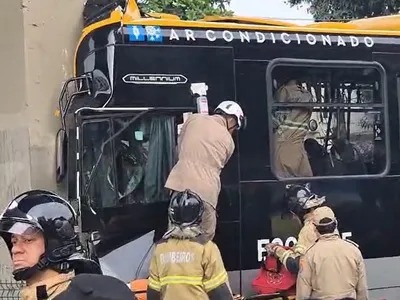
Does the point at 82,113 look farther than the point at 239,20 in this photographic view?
No

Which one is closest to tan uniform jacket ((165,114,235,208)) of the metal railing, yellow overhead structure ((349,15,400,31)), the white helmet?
the white helmet

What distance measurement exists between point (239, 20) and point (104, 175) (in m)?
1.88

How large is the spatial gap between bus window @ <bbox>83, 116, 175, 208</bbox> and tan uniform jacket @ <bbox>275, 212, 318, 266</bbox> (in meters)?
1.07

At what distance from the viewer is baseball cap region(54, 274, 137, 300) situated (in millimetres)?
2168

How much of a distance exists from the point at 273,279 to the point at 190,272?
55.2 inches

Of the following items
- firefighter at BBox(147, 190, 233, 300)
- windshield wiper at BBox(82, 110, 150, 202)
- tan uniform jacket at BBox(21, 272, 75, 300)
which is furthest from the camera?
windshield wiper at BBox(82, 110, 150, 202)

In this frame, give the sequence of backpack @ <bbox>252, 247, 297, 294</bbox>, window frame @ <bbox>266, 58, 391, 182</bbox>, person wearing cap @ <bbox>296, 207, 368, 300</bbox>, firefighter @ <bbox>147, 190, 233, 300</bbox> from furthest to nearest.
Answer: window frame @ <bbox>266, 58, 391, 182</bbox>
backpack @ <bbox>252, 247, 297, 294</bbox>
person wearing cap @ <bbox>296, 207, 368, 300</bbox>
firefighter @ <bbox>147, 190, 233, 300</bbox>

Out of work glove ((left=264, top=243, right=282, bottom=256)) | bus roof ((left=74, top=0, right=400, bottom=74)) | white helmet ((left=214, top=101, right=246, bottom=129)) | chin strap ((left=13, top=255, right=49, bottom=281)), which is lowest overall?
work glove ((left=264, top=243, right=282, bottom=256))

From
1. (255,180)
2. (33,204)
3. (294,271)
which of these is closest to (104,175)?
(255,180)

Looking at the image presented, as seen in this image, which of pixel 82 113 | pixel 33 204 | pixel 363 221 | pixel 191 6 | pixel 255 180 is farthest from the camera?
pixel 191 6

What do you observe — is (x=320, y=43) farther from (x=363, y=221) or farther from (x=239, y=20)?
(x=363, y=221)

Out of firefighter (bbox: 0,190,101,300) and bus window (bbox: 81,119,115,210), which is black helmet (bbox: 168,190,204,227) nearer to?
bus window (bbox: 81,119,115,210)

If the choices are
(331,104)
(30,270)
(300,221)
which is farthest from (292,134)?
(30,270)

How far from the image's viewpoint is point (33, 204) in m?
3.08
